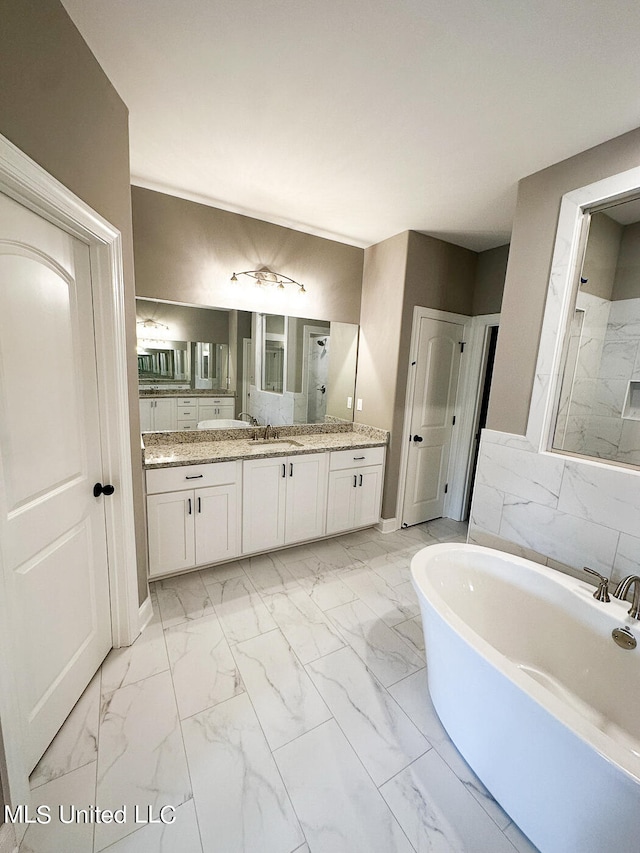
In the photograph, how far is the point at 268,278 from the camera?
2715 mm

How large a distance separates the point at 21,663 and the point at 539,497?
2.41 meters

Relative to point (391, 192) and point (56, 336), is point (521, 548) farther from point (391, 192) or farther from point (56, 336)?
point (56, 336)

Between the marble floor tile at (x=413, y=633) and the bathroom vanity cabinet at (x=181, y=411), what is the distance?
197 centimetres

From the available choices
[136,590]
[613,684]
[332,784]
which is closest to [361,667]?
[332,784]

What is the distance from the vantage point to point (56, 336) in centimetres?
127

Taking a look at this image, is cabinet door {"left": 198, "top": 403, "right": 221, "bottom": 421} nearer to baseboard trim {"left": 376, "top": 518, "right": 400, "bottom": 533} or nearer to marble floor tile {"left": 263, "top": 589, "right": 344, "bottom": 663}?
marble floor tile {"left": 263, "top": 589, "right": 344, "bottom": 663}

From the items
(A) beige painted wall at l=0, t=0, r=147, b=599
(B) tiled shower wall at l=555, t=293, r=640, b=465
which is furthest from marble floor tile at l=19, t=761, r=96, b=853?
(B) tiled shower wall at l=555, t=293, r=640, b=465

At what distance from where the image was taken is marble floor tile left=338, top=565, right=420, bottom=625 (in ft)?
6.89

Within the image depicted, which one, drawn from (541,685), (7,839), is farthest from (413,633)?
(7,839)

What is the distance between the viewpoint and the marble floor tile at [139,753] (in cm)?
114

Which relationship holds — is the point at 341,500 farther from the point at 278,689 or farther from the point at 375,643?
the point at 278,689

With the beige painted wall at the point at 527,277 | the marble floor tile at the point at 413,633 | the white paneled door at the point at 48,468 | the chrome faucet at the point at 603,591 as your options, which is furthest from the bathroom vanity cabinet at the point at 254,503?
the chrome faucet at the point at 603,591

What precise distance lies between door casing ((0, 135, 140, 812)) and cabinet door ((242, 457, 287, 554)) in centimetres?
79

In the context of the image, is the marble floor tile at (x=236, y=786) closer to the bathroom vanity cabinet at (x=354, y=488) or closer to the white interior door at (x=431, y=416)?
the bathroom vanity cabinet at (x=354, y=488)
